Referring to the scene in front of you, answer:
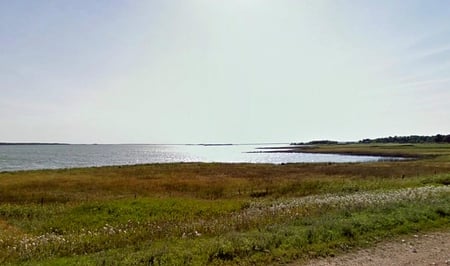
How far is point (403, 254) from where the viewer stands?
8516mm

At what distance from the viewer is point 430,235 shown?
10.2 meters

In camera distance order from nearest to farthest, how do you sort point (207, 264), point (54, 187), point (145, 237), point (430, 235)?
1. point (207, 264)
2. point (430, 235)
3. point (145, 237)
4. point (54, 187)

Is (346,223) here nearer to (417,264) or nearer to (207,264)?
(417,264)

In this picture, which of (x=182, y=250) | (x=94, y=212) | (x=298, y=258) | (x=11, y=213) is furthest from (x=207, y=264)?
(x=11, y=213)

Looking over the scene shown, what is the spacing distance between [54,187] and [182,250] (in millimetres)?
33230

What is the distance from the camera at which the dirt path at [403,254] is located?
26.0 ft

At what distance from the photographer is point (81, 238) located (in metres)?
12.0

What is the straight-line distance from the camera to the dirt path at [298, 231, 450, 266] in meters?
7.93

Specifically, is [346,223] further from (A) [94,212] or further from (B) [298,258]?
(A) [94,212]

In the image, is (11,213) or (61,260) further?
(11,213)

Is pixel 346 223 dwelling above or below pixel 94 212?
above

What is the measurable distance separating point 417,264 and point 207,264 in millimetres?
4065

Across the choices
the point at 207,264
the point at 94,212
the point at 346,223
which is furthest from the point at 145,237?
the point at 94,212

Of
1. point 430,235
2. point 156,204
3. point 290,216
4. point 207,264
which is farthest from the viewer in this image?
point 156,204
